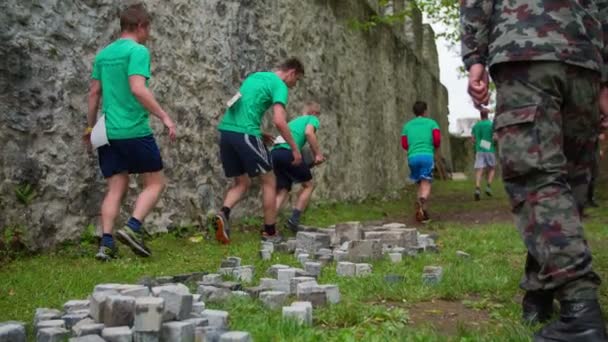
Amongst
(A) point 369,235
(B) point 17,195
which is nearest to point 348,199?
(A) point 369,235

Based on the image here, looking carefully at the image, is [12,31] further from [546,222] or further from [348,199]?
[348,199]

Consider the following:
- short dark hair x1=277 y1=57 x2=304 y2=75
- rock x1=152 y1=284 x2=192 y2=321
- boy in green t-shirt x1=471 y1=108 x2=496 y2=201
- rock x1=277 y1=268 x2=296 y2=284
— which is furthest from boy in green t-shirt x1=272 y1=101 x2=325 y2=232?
boy in green t-shirt x1=471 y1=108 x2=496 y2=201

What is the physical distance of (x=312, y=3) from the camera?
11.4 m

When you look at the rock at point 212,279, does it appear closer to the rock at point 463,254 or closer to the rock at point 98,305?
the rock at point 98,305

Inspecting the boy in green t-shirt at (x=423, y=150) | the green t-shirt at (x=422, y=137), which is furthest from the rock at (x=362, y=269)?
the green t-shirt at (x=422, y=137)

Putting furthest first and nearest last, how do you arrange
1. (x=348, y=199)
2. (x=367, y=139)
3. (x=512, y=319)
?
(x=367, y=139), (x=348, y=199), (x=512, y=319)

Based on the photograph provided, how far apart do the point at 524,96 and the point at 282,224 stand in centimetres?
634

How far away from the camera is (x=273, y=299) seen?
3.61 meters

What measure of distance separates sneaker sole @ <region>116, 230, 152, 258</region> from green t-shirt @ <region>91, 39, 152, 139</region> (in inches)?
29.9

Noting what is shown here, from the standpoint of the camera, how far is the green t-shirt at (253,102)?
7105 millimetres

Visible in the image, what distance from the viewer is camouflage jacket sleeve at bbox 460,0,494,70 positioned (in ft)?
10.6

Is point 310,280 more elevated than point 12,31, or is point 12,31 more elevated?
point 12,31

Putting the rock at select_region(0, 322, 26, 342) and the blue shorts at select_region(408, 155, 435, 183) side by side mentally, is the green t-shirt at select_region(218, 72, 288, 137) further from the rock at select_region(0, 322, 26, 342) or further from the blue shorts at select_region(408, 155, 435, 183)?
the rock at select_region(0, 322, 26, 342)

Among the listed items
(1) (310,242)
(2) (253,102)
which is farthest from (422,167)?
(1) (310,242)
